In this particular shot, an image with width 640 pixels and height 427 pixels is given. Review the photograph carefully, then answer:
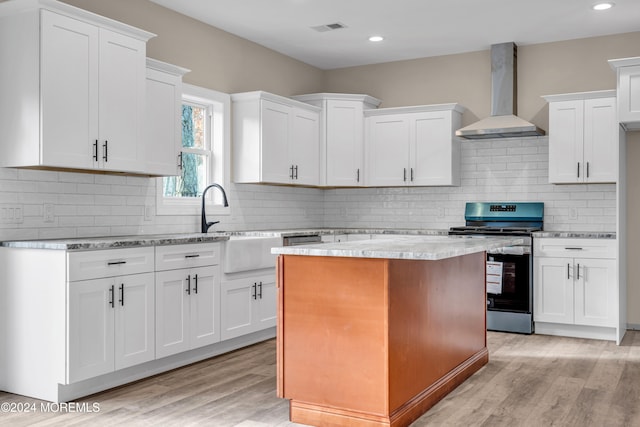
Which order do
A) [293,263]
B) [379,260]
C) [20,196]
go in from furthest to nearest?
[20,196], [293,263], [379,260]

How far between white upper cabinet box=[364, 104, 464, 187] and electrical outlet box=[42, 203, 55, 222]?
3593 mm

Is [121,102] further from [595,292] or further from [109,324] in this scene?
[595,292]

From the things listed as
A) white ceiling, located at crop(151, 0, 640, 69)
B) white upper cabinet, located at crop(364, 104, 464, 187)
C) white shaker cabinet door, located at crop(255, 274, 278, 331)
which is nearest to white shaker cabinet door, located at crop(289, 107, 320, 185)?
white upper cabinet, located at crop(364, 104, 464, 187)

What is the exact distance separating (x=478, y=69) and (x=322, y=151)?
1854mm

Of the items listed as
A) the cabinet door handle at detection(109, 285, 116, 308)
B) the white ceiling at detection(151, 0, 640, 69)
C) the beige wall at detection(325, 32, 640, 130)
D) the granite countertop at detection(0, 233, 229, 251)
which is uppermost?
the white ceiling at detection(151, 0, 640, 69)

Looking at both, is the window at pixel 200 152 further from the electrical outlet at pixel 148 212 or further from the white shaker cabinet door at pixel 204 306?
the white shaker cabinet door at pixel 204 306

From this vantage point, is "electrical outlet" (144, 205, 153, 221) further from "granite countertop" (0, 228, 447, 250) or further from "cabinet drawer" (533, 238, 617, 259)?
"cabinet drawer" (533, 238, 617, 259)

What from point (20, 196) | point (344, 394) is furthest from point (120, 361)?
point (344, 394)

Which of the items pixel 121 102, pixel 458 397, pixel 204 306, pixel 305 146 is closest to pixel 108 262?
pixel 204 306

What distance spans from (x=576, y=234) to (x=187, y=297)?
3441mm

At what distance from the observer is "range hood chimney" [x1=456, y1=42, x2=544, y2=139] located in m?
6.09

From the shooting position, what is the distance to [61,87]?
3832mm

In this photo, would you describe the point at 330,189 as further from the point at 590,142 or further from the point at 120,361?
the point at 120,361

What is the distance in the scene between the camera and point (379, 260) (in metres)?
3.13
